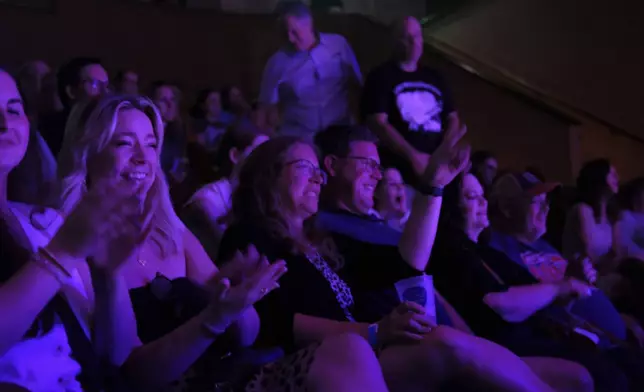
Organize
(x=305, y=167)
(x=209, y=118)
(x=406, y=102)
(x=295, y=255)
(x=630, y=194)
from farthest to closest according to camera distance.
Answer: (x=209, y=118)
(x=630, y=194)
(x=406, y=102)
(x=305, y=167)
(x=295, y=255)

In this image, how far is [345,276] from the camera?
73.9 inches

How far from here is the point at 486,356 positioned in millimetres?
1411

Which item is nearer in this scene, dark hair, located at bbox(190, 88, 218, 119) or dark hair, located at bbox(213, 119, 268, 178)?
dark hair, located at bbox(213, 119, 268, 178)

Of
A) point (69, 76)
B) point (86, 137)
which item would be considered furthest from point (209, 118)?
point (86, 137)

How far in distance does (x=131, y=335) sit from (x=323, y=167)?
975mm

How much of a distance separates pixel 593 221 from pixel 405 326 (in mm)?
2054

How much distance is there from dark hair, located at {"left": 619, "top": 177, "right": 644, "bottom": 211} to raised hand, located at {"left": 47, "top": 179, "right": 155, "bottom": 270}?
3.01 meters

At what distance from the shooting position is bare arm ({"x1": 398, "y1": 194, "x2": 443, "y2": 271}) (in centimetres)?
186

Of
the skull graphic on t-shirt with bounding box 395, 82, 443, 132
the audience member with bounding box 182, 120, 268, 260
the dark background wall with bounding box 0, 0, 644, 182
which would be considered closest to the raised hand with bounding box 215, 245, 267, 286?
the audience member with bounding box 182, 120, 268, 260

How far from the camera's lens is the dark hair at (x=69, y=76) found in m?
2.69

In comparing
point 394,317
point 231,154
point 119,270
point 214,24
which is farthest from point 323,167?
point 214,24

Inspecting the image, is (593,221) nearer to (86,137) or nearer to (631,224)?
(631,224)

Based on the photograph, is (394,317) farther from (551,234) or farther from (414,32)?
(551,234)

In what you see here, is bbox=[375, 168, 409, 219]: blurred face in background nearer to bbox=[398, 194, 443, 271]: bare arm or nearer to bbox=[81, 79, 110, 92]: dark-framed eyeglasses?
bbox=[398, 194, 443, 271]: bare arm
